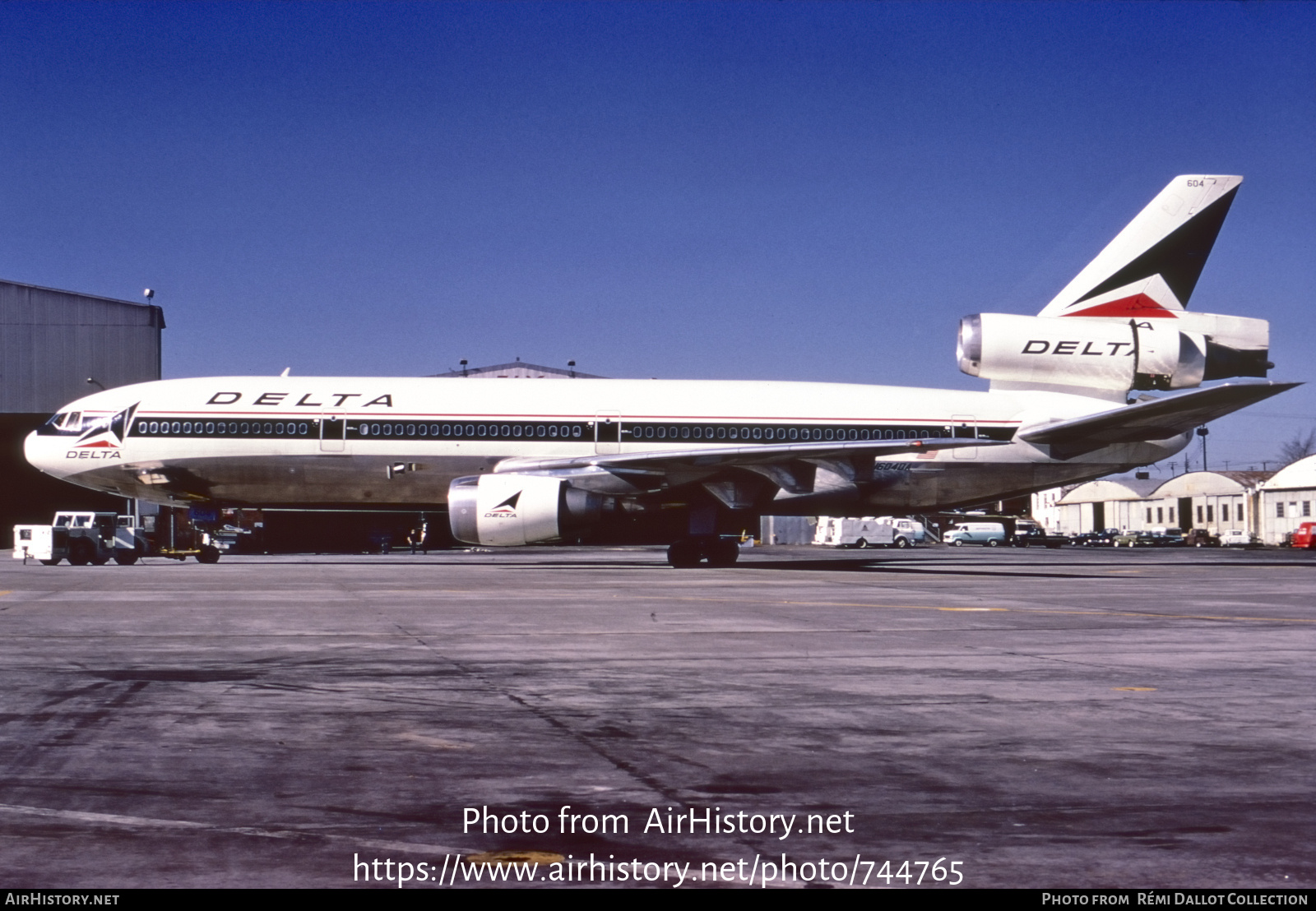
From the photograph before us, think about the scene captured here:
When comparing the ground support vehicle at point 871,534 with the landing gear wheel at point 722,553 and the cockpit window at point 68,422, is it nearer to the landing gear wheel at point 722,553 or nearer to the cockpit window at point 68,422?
the landing gear wheel at point 722,553

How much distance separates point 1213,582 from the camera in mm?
21750

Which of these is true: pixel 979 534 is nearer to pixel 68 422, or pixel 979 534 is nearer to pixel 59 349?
pixel 59 349

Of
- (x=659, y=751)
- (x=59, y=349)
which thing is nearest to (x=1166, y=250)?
(x=659, y=751)

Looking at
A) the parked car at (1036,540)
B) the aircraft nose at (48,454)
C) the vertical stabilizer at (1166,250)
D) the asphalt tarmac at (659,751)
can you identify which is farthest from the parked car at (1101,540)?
the asphalt tarmac at (659,751)

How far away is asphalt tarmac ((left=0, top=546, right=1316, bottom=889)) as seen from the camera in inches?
155

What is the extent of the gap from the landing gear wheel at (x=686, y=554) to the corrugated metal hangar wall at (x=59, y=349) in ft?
117

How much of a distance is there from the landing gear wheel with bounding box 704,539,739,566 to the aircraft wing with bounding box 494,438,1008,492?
2409 millimetres

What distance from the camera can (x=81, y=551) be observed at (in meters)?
32.3

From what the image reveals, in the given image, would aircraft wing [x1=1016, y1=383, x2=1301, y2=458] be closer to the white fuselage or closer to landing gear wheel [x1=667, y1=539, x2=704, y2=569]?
the white fuselage

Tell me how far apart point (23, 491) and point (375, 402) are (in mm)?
43272

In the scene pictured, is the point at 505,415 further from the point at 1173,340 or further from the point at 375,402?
the point at 1173,340

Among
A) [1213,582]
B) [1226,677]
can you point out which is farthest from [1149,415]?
[1226,677]

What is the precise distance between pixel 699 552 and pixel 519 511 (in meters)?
5.21

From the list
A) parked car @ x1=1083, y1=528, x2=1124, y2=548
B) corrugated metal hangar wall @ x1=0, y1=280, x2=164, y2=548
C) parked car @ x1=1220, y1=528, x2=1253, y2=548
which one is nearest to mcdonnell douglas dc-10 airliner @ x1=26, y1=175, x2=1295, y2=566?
corrugated metal hangar wall @ x1=0, y1=280, x2=164, y2=548
